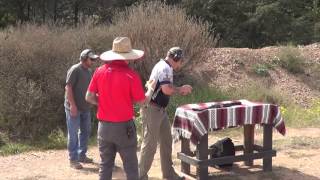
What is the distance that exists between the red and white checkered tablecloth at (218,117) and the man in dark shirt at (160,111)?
327mm

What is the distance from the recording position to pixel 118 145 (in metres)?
6.57

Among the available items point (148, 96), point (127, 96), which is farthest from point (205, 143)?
point (127, 96)

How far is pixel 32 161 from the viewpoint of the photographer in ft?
32.9

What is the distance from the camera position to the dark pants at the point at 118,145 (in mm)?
6543

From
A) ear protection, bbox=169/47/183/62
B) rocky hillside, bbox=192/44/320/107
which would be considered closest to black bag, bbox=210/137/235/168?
ear protection, bbox=169/47/183/62

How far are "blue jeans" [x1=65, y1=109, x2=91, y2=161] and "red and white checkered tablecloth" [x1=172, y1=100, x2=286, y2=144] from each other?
1483 millimetres

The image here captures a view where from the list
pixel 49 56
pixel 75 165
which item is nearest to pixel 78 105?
pixel 75 165

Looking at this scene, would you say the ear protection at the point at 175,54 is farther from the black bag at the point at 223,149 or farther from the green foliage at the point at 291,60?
the green foliage at the point at 291,60

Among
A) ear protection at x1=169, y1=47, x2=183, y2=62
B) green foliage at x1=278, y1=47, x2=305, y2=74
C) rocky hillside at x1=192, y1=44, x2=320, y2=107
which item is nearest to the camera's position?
ear protection at x1=169, y1=47, x2=183, y2=62

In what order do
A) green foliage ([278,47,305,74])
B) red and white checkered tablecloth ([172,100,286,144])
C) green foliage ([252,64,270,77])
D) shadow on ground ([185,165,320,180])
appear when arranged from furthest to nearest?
green foliage ([278,47,305,74]) → green foliage ([252,64,270,77]) → shadow on ground ([185,165,320,180]) → red and white checkered tablecloth ([172,100,286,144])

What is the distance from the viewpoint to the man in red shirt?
256 inches

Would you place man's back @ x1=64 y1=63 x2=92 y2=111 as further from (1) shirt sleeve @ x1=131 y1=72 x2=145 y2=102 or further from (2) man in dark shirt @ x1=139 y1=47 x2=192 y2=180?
(1) shirt sleeve @ x1=131 y1=72 x2=145 y2=102

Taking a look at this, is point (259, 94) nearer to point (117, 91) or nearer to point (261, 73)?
point (261, 73)

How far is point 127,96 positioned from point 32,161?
13.4ft
